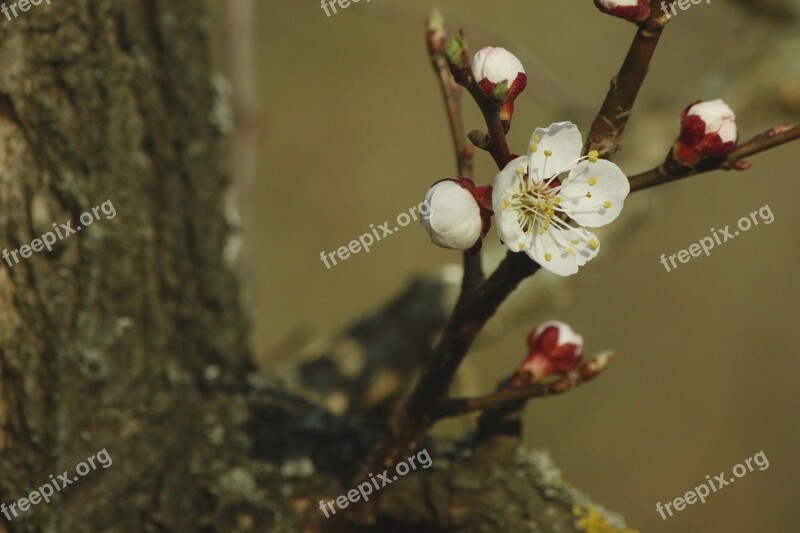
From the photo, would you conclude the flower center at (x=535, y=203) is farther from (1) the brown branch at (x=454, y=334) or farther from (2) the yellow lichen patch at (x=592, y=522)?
(2) the yellow lichen patch at (x=592, y=522)

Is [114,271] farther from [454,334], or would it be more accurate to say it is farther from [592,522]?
[592,522]

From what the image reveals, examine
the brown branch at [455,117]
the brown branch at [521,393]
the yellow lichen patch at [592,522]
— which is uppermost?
the brown branch at [455,117]

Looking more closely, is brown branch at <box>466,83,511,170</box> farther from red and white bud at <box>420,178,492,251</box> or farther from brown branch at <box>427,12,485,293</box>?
brown branch at <box>427,12,485,293</box>

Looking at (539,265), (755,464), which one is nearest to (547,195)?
(539,265)

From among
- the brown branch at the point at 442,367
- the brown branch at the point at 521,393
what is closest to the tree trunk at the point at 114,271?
the brown branch at the point at 442,367

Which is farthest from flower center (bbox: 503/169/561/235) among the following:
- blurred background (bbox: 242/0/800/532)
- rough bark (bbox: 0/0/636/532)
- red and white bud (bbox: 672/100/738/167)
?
blurred background (bbox: 242/0/800/532)

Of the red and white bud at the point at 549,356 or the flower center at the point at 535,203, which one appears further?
the red and white bud at the point at 549,356
